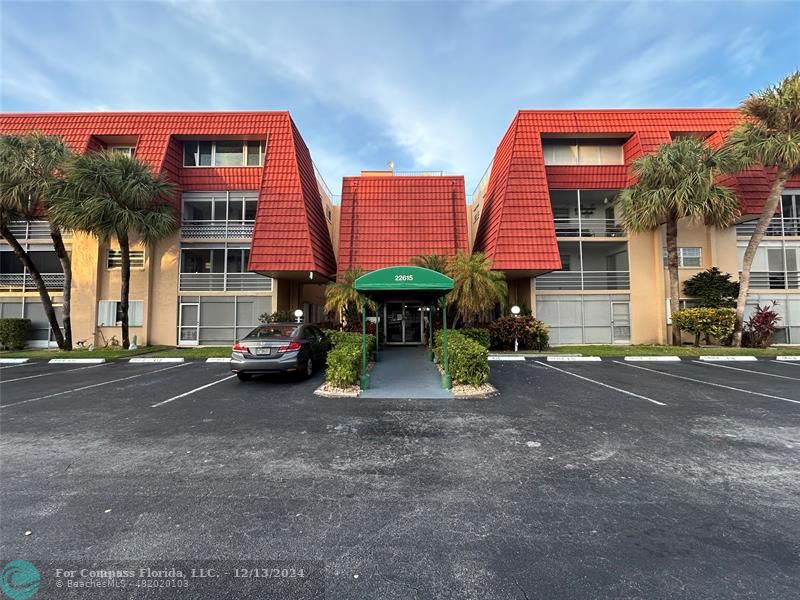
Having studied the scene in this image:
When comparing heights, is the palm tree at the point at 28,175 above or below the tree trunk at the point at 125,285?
above

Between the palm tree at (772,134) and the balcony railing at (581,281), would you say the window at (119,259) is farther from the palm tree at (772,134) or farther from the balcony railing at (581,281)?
the palm tree at (772,134)

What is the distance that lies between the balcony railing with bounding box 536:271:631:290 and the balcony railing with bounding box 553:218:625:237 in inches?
78.5

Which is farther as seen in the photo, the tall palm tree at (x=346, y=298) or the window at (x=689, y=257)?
the window at (x=689, y=257)

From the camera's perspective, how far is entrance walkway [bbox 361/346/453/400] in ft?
26.2

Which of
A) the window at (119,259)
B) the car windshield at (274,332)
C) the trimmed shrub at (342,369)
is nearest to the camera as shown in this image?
the trimmed shrub at (342,369)

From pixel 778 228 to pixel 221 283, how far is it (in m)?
28.0

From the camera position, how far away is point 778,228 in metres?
18.2

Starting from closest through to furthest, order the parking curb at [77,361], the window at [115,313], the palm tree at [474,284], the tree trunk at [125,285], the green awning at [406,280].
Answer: the green awning at [406,280], the parking curb at [77,361], the palm tree at [474,284], the tree trunk at [125,285], the window at [115,313]

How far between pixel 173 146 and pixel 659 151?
22.9m

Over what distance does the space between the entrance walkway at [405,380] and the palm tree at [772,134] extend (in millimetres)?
16079

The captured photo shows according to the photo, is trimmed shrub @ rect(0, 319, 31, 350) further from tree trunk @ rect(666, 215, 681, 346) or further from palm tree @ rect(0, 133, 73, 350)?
tree trunk @ rect(666, 215, 681, 346)

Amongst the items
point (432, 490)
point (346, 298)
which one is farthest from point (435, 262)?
point (432, 490)

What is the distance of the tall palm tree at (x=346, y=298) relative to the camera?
632 inches

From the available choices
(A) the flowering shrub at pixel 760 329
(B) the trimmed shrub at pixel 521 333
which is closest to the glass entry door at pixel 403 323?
(B) the trimmed shrub at pixel 521 333
